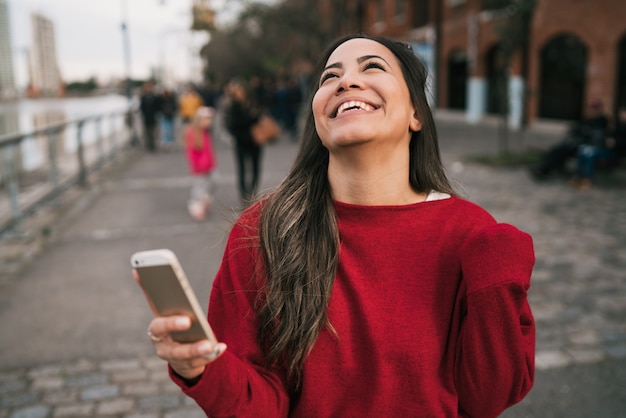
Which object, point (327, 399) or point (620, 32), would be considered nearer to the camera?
point (327, 399)

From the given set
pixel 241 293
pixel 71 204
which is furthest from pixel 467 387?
pixel 71 204

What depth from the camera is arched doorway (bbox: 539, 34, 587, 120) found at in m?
18.9

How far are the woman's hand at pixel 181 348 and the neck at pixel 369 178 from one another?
655 mm

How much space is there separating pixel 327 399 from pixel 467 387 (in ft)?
1.19

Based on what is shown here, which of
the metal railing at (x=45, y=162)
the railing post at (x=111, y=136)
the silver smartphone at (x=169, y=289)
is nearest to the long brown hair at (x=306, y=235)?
the silver smartphone at (x=169, y=289)

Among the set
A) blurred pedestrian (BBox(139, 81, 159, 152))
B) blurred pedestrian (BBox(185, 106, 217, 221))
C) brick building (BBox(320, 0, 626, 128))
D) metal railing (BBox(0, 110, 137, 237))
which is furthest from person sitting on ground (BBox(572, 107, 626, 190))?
blurred pedestrian (BBox(139, 81, 159, 152))

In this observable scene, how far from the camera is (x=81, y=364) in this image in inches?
165

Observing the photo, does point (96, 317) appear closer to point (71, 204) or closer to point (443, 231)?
point (443, 231)

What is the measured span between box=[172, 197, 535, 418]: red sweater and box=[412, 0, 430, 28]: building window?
30438mm

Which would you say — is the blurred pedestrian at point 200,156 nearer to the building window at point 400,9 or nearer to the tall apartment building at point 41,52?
the tall apartment building at point 41,52

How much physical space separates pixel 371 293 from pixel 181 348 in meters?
0.56

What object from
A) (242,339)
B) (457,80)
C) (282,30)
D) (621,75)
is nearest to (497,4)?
(621,75)

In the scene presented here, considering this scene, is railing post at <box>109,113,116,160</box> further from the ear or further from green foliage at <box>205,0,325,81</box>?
the ear

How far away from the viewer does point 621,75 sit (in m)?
17.0
